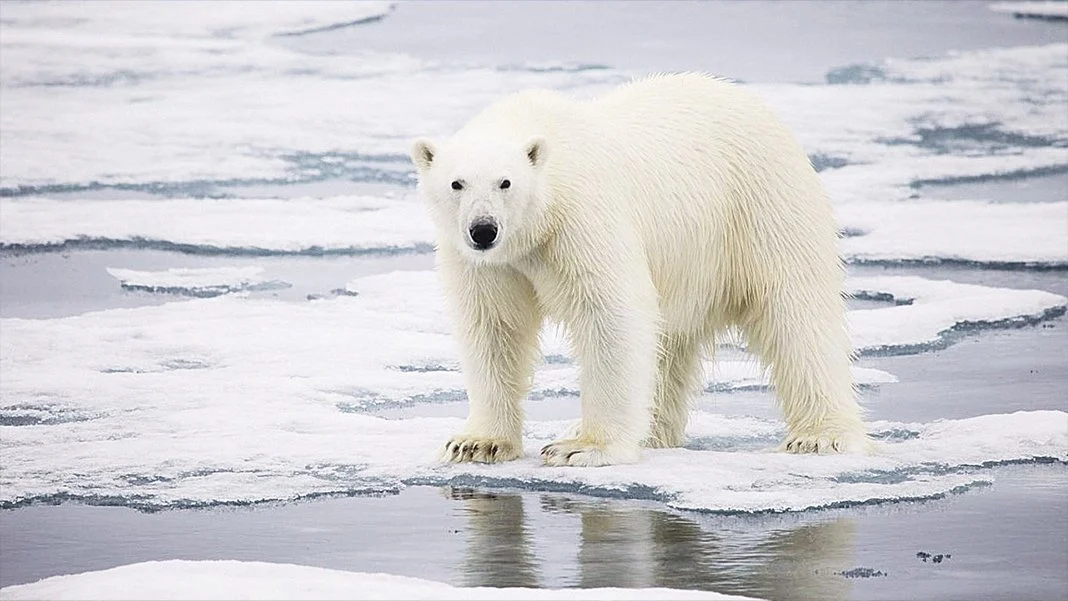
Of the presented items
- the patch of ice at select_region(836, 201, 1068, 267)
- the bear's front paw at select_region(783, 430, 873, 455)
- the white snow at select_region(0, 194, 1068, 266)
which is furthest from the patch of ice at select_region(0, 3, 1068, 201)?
the bear's front paw at select_region(783, 430, 873, 455)

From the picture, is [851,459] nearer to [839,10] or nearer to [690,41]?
[690,41]

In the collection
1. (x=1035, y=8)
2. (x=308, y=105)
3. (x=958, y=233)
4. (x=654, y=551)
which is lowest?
(x=654, y=551)

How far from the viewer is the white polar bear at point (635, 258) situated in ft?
17.2

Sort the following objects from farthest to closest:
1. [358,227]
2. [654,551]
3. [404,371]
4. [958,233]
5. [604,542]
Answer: [358,227], [958,233], [404,371], [604,542], [654,551]

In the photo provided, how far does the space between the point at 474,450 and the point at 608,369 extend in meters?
0.48

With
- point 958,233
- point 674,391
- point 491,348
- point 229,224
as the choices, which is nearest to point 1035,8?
point 958,233

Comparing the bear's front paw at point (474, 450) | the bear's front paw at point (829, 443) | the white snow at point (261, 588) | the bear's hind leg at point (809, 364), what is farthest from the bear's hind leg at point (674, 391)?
the white snow at point (261, 588)

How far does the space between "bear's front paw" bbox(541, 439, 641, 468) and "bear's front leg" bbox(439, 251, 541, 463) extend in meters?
0.21

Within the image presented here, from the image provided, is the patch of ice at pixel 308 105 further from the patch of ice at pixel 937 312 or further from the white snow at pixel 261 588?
the white snow at pixel 261 588

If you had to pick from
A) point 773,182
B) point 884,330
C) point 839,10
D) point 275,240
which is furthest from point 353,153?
point 839,10

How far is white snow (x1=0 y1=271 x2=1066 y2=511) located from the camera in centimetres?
507

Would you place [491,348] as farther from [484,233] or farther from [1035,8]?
[1035,8]

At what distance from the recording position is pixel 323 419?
5.97 m

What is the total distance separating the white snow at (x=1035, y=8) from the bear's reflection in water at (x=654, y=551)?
20.4m
